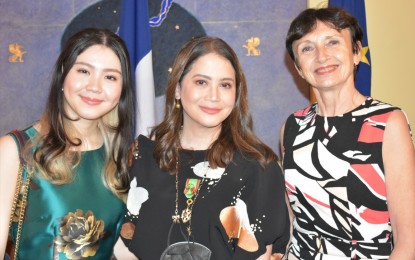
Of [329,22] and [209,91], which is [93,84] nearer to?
[209,91]

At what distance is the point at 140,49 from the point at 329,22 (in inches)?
73.8

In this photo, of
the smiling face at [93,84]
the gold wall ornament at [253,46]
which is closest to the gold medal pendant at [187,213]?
the smiling face at [93,84]

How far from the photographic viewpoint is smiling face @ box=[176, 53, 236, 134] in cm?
229

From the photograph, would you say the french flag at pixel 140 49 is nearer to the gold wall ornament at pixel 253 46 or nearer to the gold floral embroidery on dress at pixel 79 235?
the gold wall ornament at pixel 253 46

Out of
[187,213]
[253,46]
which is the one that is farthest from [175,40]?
[187,213]

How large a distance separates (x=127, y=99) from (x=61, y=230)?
74 centimetres


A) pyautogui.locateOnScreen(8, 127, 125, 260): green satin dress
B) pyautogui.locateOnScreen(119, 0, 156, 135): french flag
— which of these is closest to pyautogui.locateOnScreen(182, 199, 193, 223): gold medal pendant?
pyautogui.locateOnScreen(8, 127, 125, 260): green satin dress

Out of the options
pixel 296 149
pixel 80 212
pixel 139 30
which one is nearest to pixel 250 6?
pixel 139 30

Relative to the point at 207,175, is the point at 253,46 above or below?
above

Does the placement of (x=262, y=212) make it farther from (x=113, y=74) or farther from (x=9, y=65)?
(x=9, y=65)

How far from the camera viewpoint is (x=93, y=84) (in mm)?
2182

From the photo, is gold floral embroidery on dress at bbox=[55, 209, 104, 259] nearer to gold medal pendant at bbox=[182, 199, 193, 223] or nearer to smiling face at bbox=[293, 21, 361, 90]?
gold medal pendant at bbox=[182, 199, 193, 223]

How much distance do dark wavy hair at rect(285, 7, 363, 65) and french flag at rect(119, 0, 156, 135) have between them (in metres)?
1.65

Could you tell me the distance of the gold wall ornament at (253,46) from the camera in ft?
14.1
